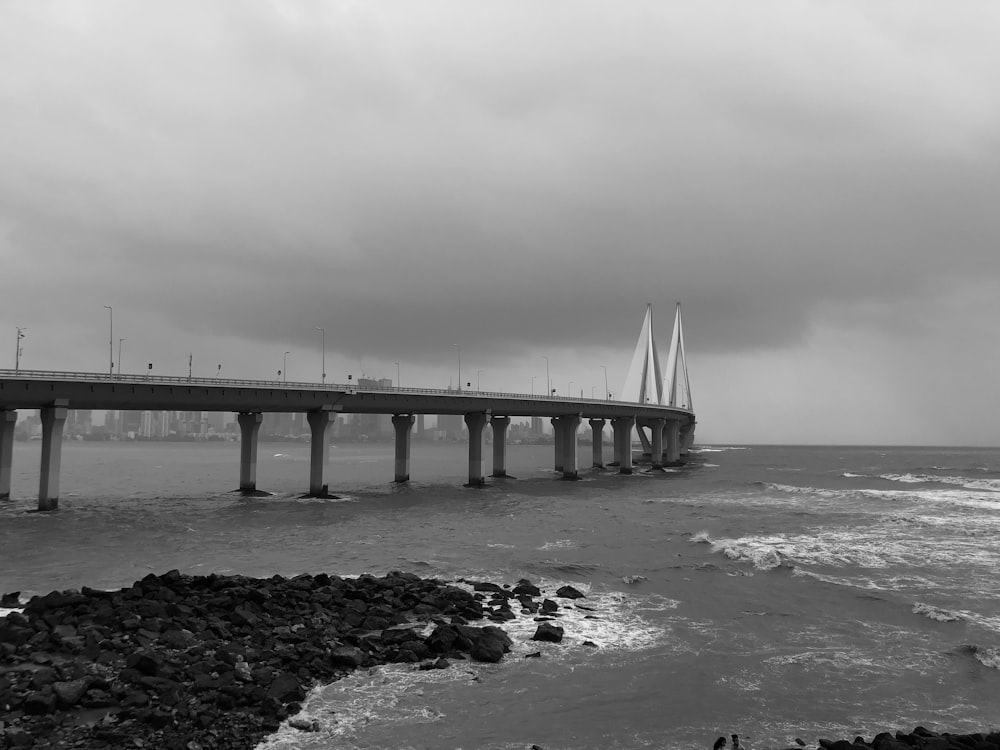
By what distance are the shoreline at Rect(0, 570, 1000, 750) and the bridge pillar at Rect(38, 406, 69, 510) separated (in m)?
34.3

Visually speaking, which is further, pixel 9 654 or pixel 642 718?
pixel 9 654

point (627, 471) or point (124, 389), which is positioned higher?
point (124, 389)

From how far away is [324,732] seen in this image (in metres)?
11.7

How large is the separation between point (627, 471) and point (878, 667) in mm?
86513

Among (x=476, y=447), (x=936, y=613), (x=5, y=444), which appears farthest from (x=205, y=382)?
(x=936, y=613)

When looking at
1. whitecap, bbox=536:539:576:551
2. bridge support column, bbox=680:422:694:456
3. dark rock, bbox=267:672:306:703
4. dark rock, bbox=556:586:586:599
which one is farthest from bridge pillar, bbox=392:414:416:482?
bridge support column, bbox=680:422:694:456

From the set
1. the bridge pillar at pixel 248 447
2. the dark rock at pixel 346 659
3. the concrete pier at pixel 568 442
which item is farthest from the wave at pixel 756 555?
the concrete pier at pixel 568 442

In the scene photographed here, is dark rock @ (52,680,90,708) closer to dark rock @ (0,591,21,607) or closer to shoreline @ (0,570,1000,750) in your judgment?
shoreline @ (0,570,1000,750)

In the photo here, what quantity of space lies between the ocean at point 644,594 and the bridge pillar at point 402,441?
19.1 meters

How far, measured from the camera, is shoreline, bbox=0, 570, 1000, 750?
11242 millimetres

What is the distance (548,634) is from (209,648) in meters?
8.85

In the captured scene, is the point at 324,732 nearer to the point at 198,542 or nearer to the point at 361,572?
the point at 361,572

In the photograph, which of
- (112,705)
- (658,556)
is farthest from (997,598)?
(112,705)

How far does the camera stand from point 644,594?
23781 millimetres
